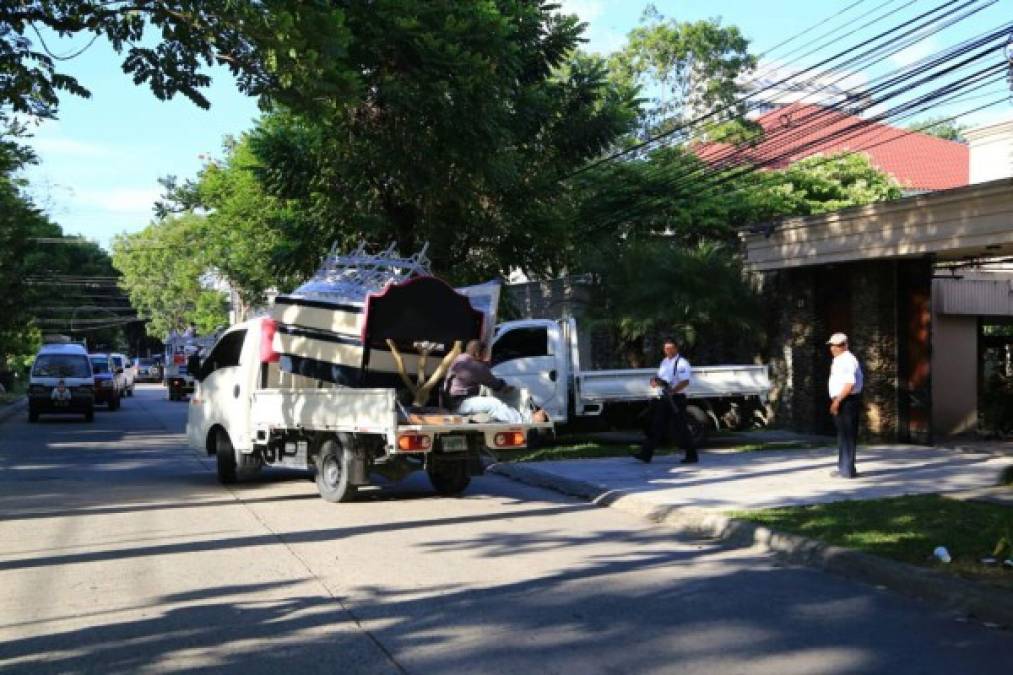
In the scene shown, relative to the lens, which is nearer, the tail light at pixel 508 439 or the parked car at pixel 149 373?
the tail light at pixel 508 439

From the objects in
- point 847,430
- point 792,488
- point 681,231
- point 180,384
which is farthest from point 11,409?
point 847,430

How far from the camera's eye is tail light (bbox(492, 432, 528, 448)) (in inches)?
456

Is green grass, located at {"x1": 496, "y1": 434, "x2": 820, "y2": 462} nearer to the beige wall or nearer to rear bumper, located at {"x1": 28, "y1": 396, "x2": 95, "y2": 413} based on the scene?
the beige wall

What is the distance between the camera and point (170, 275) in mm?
80188

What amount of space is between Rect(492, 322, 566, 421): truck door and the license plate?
600cm

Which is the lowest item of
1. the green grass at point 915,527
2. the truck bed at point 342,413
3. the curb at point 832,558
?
the curb at point 832,558

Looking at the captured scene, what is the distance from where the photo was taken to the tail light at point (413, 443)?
Result: 10.9 meters

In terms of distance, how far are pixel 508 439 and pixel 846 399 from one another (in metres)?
4.35

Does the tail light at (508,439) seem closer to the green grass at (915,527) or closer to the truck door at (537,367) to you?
the green grass at (915,527)

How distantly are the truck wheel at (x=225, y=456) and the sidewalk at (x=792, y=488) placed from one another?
3.88m

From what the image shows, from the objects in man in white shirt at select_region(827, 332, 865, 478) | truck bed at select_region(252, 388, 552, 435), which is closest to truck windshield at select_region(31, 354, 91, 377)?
truck bed at select_region(252, 388, 552, 435)

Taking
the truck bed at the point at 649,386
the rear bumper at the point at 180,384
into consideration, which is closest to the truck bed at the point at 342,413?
the truck bed at the point at 649,386

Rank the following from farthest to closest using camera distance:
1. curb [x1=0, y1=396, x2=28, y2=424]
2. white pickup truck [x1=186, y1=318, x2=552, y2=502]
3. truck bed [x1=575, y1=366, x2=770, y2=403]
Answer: curb [x1=0, y1=396, x2=28, y2=424], truck bed [x1=575, y1=366, x2=770, y2=403], white pickup truck [x1=186, y1=318, x2=552, y2=502]

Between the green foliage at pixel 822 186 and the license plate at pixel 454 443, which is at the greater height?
the green foliage at pixel 822 186
